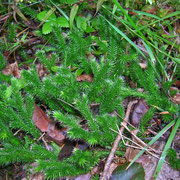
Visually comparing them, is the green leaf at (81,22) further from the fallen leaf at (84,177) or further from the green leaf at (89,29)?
the fallen leaf at (84,177)

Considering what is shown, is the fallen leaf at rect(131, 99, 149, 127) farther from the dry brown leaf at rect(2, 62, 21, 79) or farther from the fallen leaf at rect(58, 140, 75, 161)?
the dry brown leaf at rect(2, 62, 21, 79)

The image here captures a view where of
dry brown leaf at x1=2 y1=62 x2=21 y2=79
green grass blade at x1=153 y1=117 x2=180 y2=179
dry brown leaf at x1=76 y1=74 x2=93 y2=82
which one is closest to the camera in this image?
green grass blade at x1=153 y1=117 x2=180 y2=179

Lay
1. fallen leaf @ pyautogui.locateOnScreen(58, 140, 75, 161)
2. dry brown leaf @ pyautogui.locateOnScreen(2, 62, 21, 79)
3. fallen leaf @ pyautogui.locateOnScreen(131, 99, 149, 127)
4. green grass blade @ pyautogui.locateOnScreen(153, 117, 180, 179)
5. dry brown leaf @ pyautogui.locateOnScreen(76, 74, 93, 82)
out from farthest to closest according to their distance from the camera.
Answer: dry brown leaf @ pyautogui.locateOnScreen(2, 62, 21, 79), dry brown leaf @ pyautogui.locateOnScreen(76, 74, 93, 82), fallen leaf @ pyautogui.locateOnScreen(131, 99, 149, 127), fallen leaf @ pyautogui.locateOnScreen(58, 140, 75, 161), green grass blade @ pyautogui.locateOnScreen(153, 117, 180, 179)

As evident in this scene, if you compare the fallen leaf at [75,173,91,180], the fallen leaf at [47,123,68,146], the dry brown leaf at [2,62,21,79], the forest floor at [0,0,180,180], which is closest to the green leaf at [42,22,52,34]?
the forest floor at [0,0,180,180]

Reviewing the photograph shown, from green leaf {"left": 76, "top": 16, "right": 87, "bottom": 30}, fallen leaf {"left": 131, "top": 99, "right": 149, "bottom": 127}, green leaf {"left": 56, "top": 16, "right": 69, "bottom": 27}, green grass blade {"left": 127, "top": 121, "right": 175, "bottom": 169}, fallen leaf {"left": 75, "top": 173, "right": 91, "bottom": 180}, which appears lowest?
green grass blade {"left": 127, "top": 121, "right": 175, "bottom": 169}

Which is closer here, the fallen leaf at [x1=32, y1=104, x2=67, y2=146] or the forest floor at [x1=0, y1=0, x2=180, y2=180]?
the forest floor at [x1=0, y1=0, x2=180, y2=180]

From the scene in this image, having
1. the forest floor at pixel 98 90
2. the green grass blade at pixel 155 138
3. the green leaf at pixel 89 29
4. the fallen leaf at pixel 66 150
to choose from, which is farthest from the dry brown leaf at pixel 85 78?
the green grass blade at pixel 155 138

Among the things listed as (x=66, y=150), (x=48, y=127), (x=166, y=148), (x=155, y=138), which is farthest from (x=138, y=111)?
(x=48, y=127)

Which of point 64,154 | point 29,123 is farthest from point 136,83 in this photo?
point 29,123

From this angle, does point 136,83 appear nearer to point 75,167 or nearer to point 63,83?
point 63,83
